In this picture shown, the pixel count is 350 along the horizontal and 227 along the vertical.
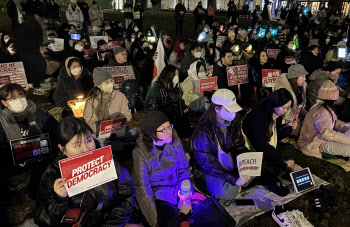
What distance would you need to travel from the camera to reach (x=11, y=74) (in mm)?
6254

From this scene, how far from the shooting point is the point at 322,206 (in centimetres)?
385

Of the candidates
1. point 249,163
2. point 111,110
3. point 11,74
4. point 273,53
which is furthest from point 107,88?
point 273,53

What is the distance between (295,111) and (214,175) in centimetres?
297

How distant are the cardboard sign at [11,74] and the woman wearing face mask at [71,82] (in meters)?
1.13

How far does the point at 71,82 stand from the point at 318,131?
17.2ft

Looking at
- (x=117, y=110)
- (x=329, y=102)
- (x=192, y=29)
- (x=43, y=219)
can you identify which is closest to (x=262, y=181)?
(x=329, y=102)

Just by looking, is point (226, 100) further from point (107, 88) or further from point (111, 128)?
point (107, 88)

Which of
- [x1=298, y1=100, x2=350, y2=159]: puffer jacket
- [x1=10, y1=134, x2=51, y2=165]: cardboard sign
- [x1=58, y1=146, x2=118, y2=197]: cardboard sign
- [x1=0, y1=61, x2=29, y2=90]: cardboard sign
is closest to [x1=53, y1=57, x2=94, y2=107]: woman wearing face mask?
[x1=0, y1=61, x2=29, y2=90]: cardboard sign

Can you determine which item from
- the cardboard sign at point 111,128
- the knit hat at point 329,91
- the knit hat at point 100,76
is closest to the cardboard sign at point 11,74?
the knit hat at point 100,76

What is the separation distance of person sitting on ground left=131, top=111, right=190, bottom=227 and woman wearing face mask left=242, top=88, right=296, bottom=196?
5.00 feet

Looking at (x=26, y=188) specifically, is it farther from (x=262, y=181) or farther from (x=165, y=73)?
(x=262, y=181)

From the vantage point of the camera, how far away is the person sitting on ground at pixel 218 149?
3.71m

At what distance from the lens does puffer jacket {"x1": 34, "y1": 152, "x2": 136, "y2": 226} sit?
8.27ft

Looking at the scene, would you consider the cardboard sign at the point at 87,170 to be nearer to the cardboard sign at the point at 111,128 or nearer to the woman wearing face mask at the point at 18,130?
the woman wearing face mask at the point at 18,130
